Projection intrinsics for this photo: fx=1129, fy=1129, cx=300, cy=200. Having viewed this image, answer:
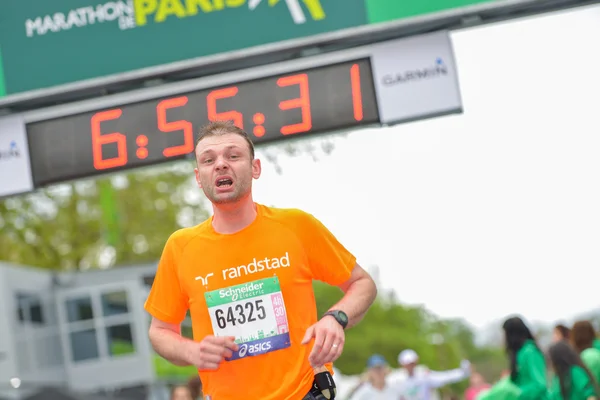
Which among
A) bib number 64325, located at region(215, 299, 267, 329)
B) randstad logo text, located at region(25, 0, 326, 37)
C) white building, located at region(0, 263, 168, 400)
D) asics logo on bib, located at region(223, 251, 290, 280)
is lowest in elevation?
white building, located at region(0, 263, 168, 400)

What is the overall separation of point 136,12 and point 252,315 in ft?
18.0

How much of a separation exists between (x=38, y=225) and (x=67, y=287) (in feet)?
17.2

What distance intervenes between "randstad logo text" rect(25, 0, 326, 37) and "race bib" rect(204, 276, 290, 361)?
16.2 ft

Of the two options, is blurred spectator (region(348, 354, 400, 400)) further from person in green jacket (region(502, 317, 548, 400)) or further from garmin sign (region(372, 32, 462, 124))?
garmin sign (region(372, 32, 462, 124))

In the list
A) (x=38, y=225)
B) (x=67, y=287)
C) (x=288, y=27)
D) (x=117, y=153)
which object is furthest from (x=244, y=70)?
(x=67, y=287)

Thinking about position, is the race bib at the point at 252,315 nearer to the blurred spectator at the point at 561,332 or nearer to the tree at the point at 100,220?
the blurred spectator at the point at 561,332

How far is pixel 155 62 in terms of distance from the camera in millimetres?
9461

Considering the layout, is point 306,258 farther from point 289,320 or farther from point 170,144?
point 170,144

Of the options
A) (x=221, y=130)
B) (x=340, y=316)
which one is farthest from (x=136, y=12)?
(x=340, y=316)

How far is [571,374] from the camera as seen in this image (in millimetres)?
9805

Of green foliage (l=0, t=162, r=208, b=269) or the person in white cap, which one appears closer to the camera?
the person in white cap

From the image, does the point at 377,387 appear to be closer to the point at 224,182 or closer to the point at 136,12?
the point at 136,12

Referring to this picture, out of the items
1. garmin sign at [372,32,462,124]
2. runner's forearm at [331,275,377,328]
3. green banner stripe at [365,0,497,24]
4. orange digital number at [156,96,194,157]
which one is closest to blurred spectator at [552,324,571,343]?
garmin sign at [372,32,462,124]

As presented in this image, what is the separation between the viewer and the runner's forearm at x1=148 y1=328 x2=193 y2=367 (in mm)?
4500
